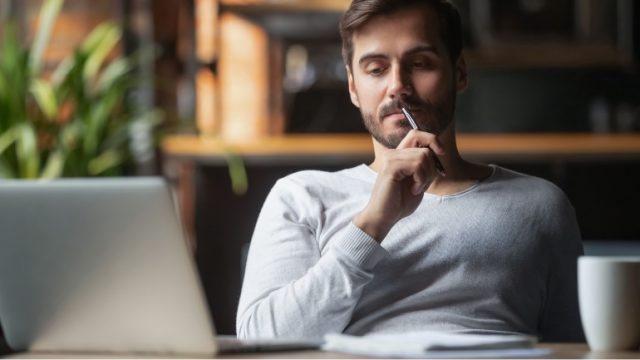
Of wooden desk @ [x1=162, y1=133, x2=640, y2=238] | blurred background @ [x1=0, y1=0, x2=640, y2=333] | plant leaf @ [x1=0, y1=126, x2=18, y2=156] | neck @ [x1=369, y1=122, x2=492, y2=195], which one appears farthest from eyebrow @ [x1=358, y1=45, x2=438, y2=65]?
plant leaf @ [x1=0, y1=126, x2=18, y2=156]

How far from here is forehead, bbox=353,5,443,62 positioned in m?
1.63

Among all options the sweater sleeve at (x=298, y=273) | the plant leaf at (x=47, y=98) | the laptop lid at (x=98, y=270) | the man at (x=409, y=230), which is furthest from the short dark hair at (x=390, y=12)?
the plant leaf at (x=47, y=98)

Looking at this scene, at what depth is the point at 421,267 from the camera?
4.96ft

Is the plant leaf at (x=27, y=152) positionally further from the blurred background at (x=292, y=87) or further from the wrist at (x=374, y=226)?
the wrist at (x=374, y=226)

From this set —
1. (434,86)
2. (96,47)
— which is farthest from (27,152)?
(434,86)

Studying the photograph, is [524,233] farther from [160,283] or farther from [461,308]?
[160,283]

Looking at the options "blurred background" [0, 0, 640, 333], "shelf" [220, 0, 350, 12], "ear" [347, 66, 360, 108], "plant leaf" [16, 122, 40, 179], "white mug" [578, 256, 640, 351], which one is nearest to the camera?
"white mug" [578, 256, 640, 351]

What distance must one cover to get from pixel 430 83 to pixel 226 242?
1664mm

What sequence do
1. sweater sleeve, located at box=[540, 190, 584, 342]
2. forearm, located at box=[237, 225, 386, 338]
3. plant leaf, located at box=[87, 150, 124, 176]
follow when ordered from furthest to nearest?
plant leaf, located at box=[87, 150, 124, 176] → sweater sleeve, located at box=[540, 190, 584, 342] → forearm, located at box=[237, 225, 386, 338]

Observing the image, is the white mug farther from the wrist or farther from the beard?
the beard

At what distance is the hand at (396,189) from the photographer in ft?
4.61

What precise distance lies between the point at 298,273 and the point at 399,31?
385mm

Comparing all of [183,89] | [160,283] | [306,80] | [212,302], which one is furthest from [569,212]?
[306,80]

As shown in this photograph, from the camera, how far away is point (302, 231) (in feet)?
5.04
